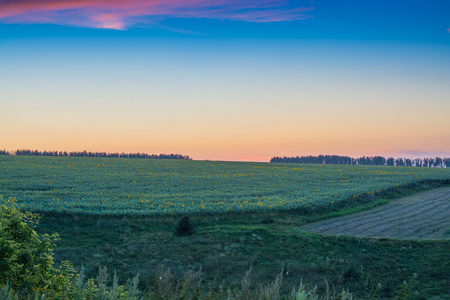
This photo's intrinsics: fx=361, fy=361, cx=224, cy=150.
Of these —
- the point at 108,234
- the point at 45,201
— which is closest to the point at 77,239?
the point at 108,234

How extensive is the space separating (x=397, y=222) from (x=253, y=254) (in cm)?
1429

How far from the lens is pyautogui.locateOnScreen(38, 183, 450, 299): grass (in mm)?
14992

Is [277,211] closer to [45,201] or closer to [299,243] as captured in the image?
[299,243]

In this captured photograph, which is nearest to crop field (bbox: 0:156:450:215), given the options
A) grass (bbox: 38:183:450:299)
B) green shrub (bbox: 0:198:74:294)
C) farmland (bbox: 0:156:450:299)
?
farmland (bbox: 0:156:450:299)

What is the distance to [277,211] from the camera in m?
29.9

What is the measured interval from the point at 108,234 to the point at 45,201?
11975 millimetres

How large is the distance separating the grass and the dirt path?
3206mm

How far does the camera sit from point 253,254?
18562 mm

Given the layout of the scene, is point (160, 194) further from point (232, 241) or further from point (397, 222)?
point (397, 222)

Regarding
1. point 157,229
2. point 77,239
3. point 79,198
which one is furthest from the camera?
point 79,198

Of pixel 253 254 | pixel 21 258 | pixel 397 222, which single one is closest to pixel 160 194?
pixel 253 254

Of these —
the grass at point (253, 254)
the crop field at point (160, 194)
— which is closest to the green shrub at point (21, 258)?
the grass at point (253, 254)

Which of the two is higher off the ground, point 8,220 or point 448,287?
point 8,220

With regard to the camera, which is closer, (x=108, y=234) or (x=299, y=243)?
(x=299, y=243)
